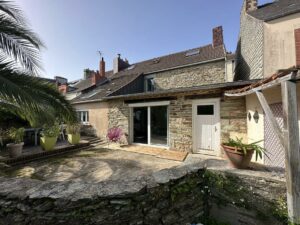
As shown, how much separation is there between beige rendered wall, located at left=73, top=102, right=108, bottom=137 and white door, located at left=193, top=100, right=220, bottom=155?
654cm

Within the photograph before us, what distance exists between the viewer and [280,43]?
6152 millimetres

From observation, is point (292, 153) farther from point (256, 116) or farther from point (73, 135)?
point (73, 135)

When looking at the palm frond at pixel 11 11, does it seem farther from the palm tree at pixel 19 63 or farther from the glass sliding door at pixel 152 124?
the glass sliding door at pixel 152 124

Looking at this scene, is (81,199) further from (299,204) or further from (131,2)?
(131,2)

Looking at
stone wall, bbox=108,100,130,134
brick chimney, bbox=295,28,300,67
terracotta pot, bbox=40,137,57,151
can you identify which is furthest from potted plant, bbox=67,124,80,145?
brick chimney, bbox=295,28,300,67

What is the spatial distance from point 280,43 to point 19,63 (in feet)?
28.4

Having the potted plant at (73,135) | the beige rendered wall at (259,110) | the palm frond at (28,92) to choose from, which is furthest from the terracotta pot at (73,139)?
the beige rendered wall at (259,110)

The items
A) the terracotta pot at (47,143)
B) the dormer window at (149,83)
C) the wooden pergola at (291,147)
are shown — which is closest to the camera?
the wooden pergola at (291,147)

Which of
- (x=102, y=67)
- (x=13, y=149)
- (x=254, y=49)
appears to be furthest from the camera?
(x=102, y=67)

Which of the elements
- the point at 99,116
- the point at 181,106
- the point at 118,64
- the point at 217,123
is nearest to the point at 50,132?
the point at 99,116

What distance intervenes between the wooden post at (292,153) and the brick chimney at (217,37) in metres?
12.0

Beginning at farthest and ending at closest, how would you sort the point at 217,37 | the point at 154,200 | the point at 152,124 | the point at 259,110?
the point at 217,37 < the point at 152,124 < the point at 259,110 < the point at 154,200

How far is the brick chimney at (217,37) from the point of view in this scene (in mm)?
12680

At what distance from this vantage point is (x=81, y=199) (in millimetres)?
2215
